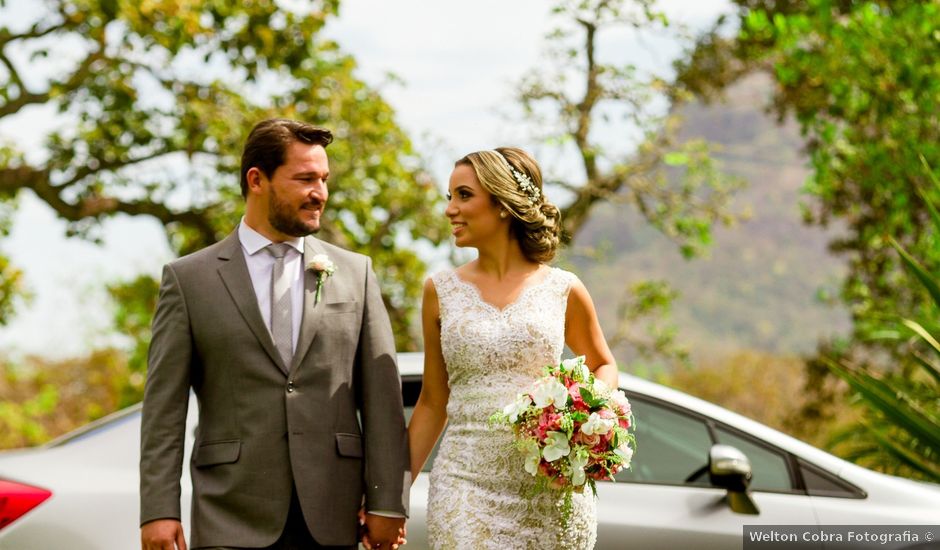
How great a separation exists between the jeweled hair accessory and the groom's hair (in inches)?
24.7

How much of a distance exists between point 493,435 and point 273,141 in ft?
3.72

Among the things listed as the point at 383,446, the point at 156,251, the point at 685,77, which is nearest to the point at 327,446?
the point at 383,446

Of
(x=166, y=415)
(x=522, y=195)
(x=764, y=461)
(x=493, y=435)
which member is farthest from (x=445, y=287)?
(x=764, y=461)

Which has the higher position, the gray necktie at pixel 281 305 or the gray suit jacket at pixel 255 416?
the gray necktie at pixel 281 305

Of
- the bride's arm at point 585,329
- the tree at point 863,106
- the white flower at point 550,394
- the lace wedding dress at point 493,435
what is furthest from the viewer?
the tree at point 863,106

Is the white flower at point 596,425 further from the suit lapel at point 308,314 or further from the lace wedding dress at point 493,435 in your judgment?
the suit lapel at point 308,314

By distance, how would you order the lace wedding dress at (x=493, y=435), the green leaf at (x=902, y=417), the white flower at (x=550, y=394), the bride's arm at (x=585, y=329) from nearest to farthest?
the white flower at (x=550, y=394), the lace wedding dress at (x=493, y=435), the bride's arm at (x=585, y=329), the green leaf at (x=902, y=417)

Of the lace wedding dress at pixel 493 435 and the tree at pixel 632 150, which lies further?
the tree at pixel 632 150

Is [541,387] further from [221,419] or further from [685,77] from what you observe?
[685,77]

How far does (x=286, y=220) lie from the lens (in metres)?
3.51

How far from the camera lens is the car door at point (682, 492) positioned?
451 centimetres

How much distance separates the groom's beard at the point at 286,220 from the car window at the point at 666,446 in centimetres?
176

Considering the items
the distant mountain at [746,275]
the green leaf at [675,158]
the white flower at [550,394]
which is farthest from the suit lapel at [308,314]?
the distant mountain at [746,275]

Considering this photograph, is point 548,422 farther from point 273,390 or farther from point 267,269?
point 267,269
